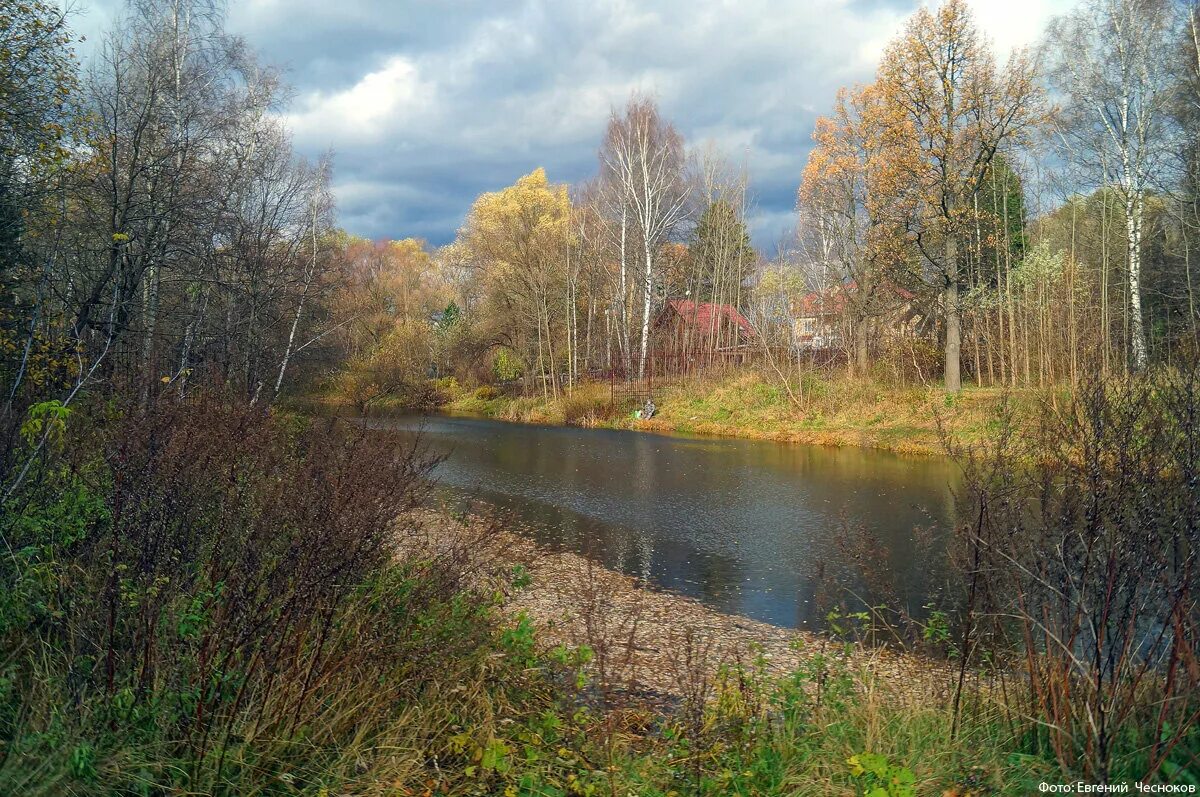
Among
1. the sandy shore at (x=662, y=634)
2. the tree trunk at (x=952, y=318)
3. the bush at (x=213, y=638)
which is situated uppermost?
the tree trunk at (x=952, y=318)

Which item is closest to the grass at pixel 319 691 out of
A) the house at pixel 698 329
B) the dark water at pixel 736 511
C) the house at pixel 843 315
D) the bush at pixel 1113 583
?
the bush at pixel 1113 583

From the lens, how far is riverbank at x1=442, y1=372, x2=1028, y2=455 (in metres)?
20.6

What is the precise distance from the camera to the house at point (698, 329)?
104 feet

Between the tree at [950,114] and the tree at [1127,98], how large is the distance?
3.99 ft

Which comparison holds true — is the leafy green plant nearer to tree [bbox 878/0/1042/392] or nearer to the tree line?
the tree line

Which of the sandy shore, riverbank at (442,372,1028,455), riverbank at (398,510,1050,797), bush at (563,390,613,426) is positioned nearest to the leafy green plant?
riverbank at (398,510,1050,797)

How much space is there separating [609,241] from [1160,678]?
110 ft

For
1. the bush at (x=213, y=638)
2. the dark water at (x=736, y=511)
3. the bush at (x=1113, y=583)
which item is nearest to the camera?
the bush at (x=213, y=638)

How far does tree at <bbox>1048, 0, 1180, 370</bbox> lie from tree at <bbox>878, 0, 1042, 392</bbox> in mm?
1217

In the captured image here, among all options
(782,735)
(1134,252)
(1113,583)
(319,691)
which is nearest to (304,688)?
(319,691)

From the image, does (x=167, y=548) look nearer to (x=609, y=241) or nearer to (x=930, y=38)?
(x=930, y=38)

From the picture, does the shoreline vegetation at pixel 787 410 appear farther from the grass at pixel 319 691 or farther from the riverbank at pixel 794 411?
the grass at pixel 319 691

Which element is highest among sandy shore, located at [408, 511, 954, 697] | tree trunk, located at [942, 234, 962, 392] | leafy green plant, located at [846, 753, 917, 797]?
tree trunk, located at [942, 234, 962, 392]

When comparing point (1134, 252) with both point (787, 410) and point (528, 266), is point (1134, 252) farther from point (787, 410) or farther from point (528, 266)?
point (528, 266)
